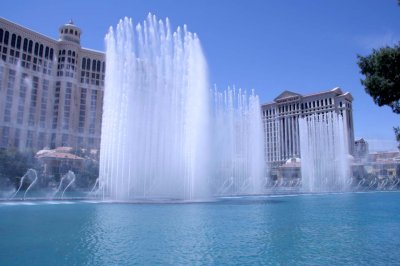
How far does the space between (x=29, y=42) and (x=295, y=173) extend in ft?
191

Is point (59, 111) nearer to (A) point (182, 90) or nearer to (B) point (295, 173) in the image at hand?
(B) point (295, 173)

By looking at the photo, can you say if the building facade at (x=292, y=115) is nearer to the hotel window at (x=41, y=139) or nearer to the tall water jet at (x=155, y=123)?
the hotel window at (x=41, y=139)

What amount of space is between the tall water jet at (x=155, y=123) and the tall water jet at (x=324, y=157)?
93.1 feet

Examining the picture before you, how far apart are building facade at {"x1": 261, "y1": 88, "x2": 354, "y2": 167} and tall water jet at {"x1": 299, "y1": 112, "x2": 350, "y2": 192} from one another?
37.1 m

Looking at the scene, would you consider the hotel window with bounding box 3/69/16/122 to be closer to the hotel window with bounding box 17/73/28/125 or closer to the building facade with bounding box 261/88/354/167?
the hotel window with bounding box 17/73/28/125

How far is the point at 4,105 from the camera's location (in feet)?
201

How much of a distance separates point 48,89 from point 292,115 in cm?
6269

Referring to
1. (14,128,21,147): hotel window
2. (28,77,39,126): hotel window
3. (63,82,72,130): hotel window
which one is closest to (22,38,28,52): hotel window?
(28,77,39,126): hotel window

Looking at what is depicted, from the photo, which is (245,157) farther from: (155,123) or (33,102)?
(33,102)

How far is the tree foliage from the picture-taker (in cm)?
1082

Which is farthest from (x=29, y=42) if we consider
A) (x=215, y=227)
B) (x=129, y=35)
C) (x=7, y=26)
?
(x=215, y=227)

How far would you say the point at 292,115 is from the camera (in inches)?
3733

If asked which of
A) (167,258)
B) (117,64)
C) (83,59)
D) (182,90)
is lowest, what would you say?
(167,258)

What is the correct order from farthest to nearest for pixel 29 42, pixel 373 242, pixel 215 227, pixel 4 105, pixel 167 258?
1. pixel 29 42
2. pixel 4 105
3. pixel 215 227
4. pixel 373 242
5. pixel 167 258
